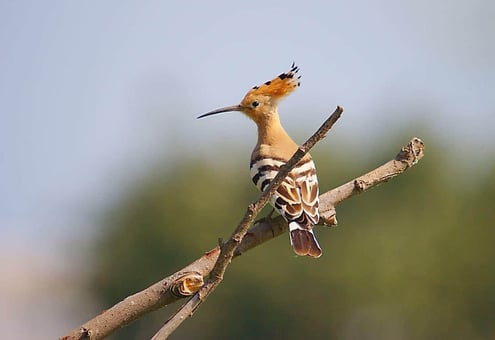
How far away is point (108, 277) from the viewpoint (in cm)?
1786

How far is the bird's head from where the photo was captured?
418 centimetres

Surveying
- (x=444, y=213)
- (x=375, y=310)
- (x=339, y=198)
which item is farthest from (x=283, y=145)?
(x=444, y=213)

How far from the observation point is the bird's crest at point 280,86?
13.5 feet

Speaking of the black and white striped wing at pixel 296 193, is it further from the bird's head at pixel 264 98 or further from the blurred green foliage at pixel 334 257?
the blurred green foliage at pixel 334 257

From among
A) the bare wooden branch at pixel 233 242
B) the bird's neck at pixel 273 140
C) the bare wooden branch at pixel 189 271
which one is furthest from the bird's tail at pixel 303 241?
the bare wooden branch at pixel 233 242

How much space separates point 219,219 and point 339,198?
47.4 ft

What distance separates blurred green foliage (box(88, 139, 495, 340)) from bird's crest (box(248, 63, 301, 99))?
1021cm

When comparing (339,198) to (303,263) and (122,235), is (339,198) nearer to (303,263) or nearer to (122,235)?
(303,263)

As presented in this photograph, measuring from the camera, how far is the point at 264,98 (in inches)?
171

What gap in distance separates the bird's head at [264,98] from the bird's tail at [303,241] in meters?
0.84

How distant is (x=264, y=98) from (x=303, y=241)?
3.40 feet

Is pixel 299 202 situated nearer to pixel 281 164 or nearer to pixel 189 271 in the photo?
pixel 281 164

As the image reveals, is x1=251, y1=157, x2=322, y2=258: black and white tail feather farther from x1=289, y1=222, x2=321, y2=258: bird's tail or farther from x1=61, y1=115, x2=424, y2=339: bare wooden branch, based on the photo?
x1=61, y1=115, x2=424, y2=339: bare wooden branch

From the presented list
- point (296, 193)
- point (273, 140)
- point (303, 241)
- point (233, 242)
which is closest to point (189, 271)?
point (233, 242)
